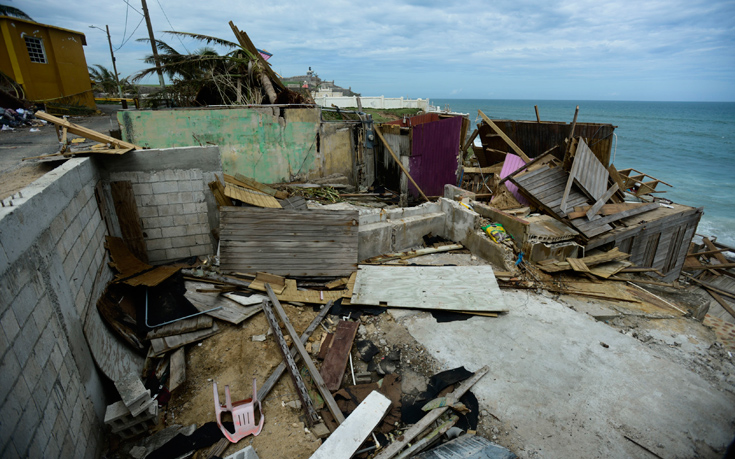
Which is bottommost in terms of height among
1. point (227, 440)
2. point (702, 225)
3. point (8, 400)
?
point (702, 225)

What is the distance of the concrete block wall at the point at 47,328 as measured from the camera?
2.48 meters

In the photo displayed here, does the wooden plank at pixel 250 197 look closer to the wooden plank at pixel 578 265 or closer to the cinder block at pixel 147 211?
the cinder block at pixel 147 211

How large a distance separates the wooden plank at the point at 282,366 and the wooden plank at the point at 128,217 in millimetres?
3720

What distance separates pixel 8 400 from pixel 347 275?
15.6 feet

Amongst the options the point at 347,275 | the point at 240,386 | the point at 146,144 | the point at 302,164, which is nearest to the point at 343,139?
the point at 302,164

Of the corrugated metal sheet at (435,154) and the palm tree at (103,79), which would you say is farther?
the palm tree at (103,79)

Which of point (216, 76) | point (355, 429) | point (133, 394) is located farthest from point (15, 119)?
point (355, 429)

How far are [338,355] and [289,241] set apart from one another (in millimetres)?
2590

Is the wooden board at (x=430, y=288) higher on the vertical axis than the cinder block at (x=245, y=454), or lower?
higher

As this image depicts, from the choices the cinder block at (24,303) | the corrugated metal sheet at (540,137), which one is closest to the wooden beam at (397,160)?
the corrugated metal sheet at (540,137)

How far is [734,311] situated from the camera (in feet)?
31.6

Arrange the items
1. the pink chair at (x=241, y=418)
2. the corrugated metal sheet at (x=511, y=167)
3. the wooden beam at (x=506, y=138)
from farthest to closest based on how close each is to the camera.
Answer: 1. the wooden beam at (x=506, y=138)
2. the corrugated metal sheet at (x=511, y=167)
3. the pink chair at (x=241, y=418)

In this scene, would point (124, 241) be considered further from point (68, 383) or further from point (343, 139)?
point (343, 139)

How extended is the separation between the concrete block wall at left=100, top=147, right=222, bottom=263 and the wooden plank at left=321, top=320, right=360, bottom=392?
140 inches
